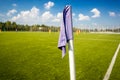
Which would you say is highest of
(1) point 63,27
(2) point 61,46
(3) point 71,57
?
(1) point 63,27

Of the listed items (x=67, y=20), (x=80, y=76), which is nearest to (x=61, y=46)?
(x=67, y=20)

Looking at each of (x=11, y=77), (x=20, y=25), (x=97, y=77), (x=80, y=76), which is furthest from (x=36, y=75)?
(x=20, y=25)

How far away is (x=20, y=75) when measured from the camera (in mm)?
5262

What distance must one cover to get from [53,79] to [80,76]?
909mm

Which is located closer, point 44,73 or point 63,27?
point 63,27

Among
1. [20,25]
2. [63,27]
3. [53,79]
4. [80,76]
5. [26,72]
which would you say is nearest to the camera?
[63,27]

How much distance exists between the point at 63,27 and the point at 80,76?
96.0 inches

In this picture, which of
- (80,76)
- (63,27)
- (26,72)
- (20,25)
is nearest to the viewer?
(63,27)

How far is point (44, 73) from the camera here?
5.56 metres

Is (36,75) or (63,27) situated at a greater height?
(63,27)

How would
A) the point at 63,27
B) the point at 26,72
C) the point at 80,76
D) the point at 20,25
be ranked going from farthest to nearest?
the point at 20,25 → the point at 26,72 → the point at 80,76 → the point at 63,27

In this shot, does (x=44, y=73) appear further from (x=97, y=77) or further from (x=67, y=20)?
(x=67, y=20)

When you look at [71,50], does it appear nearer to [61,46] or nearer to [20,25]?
[61,46]

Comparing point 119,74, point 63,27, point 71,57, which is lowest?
point 119,74
